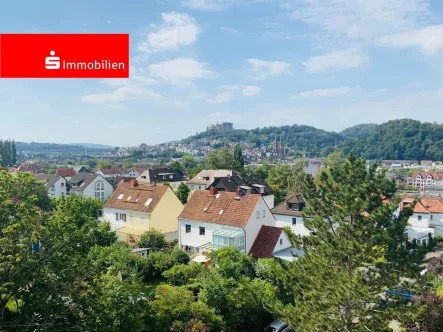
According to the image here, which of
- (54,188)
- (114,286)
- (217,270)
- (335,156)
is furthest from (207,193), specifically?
(54,188)

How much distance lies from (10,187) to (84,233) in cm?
310

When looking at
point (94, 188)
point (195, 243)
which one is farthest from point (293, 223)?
point (94, 188)

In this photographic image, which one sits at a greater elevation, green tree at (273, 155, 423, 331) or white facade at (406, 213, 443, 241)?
green tree at (273, 155, 423, 331)

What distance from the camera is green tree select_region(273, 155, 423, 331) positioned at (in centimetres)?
1423

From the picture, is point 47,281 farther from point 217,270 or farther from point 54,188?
point 54,188

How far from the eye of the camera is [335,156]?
67438 mm

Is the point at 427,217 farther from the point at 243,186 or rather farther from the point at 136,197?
the point at 136,197

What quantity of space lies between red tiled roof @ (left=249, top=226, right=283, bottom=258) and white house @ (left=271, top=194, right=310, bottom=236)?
10.5 metres

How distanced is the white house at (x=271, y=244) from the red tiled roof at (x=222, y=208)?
6.84 feet

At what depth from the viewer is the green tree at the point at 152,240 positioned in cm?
3384

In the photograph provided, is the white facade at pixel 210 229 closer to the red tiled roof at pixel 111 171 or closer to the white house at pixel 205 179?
the white house at pixel 205 179

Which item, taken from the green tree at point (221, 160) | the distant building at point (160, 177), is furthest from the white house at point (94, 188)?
the green tree at point (221, 160)

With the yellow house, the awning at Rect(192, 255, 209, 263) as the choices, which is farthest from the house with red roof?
the awning at Rect(192, 255, 209, 263)

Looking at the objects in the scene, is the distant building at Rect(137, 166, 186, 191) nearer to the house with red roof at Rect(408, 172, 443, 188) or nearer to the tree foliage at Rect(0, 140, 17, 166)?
the house with red roof at Rect(408, 172, 443, 188)
